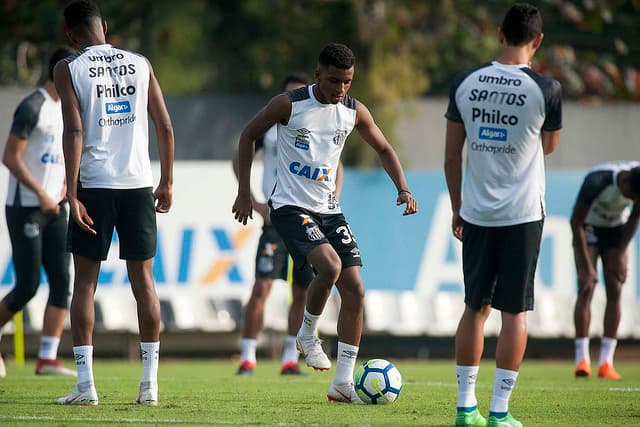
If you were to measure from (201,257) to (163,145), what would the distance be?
8745 millimetres

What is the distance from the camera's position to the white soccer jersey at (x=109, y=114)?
24.5 feet

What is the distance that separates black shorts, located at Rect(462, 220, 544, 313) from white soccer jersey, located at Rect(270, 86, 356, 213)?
1.63 m

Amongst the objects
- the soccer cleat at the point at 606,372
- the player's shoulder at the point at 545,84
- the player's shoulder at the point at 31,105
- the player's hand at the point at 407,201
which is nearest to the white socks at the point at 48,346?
the player's shoulder at the point at 31,105

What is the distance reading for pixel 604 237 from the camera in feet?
38.6

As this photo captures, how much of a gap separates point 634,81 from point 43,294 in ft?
48.9

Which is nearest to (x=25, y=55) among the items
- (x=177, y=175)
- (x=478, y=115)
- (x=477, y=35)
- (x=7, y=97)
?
(x=7, y=97)

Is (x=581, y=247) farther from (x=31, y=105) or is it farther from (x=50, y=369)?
(x=31, y=105)

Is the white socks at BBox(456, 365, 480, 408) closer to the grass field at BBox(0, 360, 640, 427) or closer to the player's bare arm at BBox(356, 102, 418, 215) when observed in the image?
the grass field at BBox(0, 360, 640, 427)

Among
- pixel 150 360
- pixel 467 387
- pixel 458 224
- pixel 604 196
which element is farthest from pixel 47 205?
pixel 604 196

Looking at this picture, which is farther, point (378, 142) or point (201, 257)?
point (201, 257)

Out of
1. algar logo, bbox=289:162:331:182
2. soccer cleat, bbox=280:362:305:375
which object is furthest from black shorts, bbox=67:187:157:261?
soccer cleat, bbox=280:362:305:375

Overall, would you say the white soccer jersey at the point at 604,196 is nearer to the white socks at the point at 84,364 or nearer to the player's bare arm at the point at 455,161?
the player's bare arm at the point at 455,161

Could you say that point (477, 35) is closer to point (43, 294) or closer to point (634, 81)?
point (634, 81)

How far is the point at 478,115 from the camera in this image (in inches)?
265
